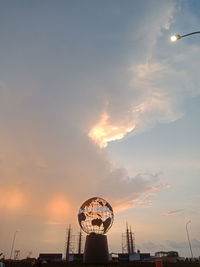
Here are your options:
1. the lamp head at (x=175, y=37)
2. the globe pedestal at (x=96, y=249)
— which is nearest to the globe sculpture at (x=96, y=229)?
the globe pedestal at (x=96, y=249)

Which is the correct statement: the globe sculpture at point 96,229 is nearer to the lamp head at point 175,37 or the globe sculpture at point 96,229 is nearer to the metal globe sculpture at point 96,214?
the metal globe sculpture at point 96,214

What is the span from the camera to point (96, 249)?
86.2 ft

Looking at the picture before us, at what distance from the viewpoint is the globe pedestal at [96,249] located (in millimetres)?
26000

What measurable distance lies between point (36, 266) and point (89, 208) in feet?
26.1

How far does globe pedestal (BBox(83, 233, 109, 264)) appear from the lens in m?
26.0

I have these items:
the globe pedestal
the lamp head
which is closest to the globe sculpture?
→ the globe pedestal

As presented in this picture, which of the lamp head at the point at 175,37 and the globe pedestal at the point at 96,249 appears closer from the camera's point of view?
the lamp head at the point at 175,37

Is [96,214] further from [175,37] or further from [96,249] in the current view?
[175,37]

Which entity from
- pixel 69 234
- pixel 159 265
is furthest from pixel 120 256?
pixel 159 265

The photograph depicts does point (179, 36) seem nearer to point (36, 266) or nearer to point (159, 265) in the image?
point (159, 265)

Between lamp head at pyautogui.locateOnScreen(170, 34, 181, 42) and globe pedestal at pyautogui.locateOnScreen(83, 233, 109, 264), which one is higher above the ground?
lamp head at pyautogui.locateOnScreen(170, 34, 181, 42)

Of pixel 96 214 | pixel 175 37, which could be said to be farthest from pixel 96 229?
pixel 175 37

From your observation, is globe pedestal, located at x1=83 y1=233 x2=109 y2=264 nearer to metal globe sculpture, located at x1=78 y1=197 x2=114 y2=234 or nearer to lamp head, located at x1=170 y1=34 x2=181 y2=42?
metal globe sculpture, located at x1=78 y1=197 x2=114 y2=234

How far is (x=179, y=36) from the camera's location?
39.9 feet
